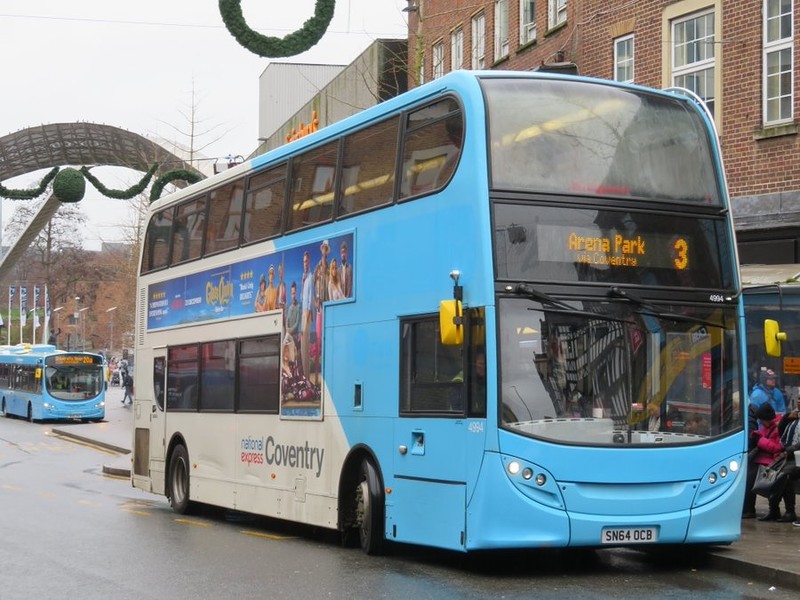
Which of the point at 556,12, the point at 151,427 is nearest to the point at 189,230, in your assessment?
the point at 151,427

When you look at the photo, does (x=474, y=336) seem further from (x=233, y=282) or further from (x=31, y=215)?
(x=31, y=215)

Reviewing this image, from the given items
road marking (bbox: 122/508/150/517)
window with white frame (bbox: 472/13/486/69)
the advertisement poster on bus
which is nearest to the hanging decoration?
window with white frame (bbox: 472/13/486/69)

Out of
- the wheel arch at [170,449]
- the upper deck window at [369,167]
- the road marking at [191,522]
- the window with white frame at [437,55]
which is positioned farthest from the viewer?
the window with white frame at [437,55]

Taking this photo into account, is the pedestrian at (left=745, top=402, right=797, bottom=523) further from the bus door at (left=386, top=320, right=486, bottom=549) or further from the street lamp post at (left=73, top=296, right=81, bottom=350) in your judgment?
the street lamp post at (left=73, top=296, right=81, bottom=350)

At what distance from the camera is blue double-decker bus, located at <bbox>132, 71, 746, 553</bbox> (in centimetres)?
1124

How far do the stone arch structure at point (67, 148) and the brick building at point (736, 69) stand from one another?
3667 cm

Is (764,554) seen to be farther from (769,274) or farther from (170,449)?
(170,449)

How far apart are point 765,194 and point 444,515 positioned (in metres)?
11.5

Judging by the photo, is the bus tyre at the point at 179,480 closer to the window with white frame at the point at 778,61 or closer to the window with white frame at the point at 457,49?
the window with white frame at the point at 778,61

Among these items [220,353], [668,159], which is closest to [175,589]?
[668,159]

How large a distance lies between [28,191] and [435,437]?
28.1m

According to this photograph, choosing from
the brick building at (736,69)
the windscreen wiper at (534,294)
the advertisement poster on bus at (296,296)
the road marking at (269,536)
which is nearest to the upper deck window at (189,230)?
the advertisement poster on bus at (296,296)

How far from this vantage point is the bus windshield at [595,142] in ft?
38.1

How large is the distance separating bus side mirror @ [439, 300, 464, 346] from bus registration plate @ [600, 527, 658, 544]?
1.96 metres
